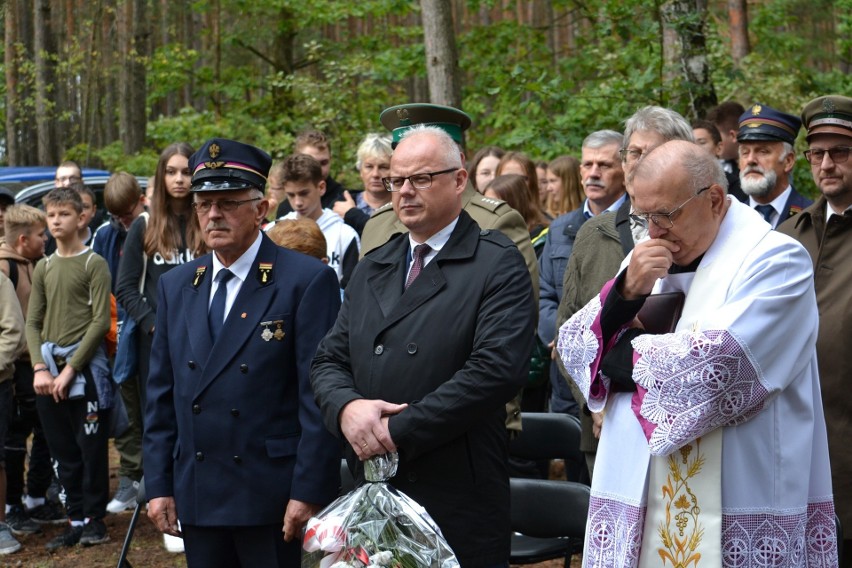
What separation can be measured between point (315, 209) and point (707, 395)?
3.84 meters

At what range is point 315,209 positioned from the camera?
6.54 metres

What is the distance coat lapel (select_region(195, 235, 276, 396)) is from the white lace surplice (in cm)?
146

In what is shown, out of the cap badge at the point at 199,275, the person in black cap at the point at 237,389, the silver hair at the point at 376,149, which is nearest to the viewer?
the person in black cap at the point at 237,389

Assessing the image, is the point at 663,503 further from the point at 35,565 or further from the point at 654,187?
the point at 35,565

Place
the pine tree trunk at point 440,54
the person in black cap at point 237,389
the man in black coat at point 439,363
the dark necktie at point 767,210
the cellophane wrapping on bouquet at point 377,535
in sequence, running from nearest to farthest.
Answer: the cellophane wrapping on bouquet at point 377,535 < the man in black coat at point 439,363 < the person in black cap at point 237,389 < the dark necktie at point 767,210 < the pine tree trunk at point 440,54

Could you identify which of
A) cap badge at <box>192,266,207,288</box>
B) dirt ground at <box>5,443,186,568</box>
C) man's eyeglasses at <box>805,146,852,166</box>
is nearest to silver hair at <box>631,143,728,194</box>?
man's eyeglasses at <box>805,146,852,166</box>

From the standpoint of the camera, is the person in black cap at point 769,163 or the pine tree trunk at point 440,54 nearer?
the person in black cap at point 769,163

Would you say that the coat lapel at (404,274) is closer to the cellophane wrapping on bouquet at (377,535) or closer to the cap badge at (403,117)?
the cellophane wrapping on bouquet at (377,535)

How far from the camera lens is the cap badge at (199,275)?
166 inches

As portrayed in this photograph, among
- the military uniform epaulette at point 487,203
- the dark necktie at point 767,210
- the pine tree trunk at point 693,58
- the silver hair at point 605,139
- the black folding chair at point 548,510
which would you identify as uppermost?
the pine tree trunk at point 693,58

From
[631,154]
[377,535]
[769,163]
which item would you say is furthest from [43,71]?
[377,535]

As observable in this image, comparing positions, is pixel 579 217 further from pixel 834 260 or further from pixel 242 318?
pixel 242 318

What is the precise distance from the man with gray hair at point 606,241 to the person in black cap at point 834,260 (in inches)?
23.1

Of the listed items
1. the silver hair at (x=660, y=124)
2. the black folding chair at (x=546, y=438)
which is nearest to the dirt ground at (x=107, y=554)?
the black folding chair at (x=546, y=438)
